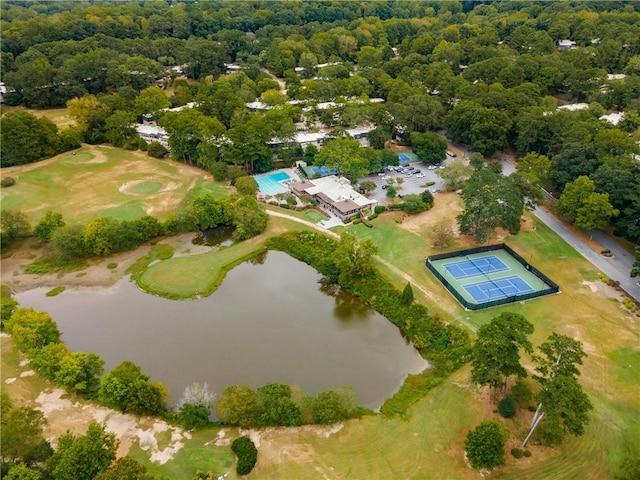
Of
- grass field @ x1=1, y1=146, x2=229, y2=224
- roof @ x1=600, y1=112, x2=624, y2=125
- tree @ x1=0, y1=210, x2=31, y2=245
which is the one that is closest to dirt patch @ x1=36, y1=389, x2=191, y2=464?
tree @ x1=0, y1=210, x2=31, y2=245

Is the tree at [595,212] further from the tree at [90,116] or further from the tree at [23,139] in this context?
the tree at [23,139]

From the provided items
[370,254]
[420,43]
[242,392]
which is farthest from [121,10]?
[242,392]

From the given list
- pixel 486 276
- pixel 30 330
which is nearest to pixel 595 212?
pixel 486 276

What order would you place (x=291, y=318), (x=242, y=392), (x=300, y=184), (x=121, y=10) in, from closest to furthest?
1. (x=242, y=392)
2. (x=291, y=318)
3. (x=300, y=184)
4. (x=121, y=10)

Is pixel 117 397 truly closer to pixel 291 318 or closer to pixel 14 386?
pixel 14 386

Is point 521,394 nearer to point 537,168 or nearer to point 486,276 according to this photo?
point 486,276
